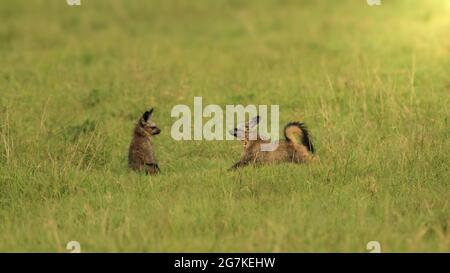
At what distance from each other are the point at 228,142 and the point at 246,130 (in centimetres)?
46

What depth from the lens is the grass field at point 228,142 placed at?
6.18 m

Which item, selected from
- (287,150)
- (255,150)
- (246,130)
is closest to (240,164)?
(255,150)

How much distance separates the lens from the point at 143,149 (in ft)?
26.4

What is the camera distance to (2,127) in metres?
8.16

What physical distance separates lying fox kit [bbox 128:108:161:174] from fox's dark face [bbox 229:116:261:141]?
84cm

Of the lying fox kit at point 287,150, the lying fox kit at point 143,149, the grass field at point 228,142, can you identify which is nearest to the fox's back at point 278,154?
the lying fox kit at point 287,150

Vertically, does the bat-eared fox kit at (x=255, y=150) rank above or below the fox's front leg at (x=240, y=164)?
above

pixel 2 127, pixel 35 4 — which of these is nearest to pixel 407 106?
pixel 2 127

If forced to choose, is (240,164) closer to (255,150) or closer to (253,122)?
(255,150)

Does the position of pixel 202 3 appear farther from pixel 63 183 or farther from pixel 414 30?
pixel 63 183

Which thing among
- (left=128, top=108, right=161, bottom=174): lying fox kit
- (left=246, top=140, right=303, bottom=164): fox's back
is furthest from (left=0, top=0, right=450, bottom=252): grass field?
(left=246, top=140, right=303, bottom=164): fox's back

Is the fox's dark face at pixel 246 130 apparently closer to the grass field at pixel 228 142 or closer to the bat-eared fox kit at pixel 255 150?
the bat-eared fox kit at pixel 255 150

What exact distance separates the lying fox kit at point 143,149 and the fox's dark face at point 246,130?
33.1 inches
